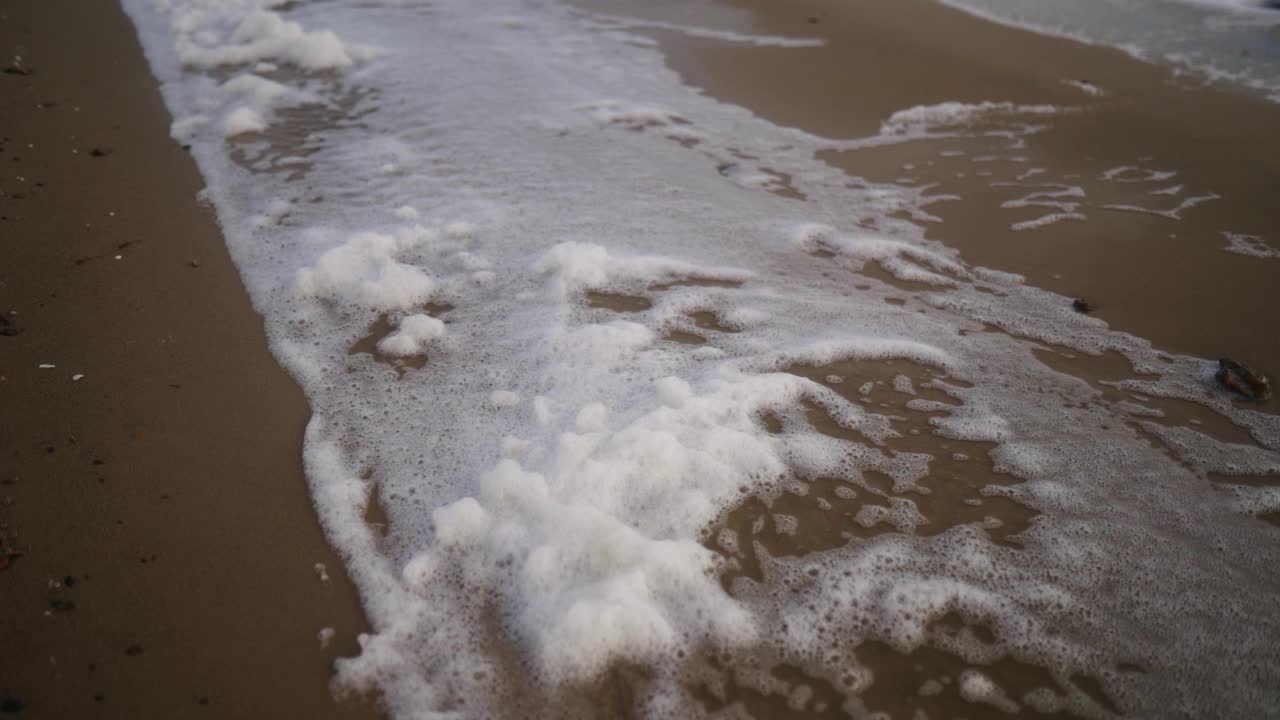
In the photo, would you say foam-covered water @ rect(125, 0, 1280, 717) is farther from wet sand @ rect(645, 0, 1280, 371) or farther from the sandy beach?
wet sand @ rect(645, 0, 1280, 371)

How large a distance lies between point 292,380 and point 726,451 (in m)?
1.57

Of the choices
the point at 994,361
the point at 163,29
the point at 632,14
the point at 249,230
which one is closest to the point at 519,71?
the point at 632,14

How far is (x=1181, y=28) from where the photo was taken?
247 inches

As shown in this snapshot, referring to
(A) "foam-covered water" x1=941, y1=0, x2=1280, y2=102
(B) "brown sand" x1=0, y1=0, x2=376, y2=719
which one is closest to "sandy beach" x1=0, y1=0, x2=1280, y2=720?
(B) "brown sand" x1=0, y1=0, x2=376, y2=719

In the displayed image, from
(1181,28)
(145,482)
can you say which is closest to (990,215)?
(145,482)

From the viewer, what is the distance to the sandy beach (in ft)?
5.62

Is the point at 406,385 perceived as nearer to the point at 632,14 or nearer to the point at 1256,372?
the point at 1256,372

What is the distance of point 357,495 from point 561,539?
0.67 m

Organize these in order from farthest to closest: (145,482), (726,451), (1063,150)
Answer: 1. (1063,150)
2. (726,451)
3. (145,482)

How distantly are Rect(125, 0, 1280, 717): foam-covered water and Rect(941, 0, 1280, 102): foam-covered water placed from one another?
2467 millimetres

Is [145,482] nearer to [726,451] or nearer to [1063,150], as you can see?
[726,451]

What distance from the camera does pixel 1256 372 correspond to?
2629 mm

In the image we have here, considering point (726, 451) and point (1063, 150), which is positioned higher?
point (1063, 150)

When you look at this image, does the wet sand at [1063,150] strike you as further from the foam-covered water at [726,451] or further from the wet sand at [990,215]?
the foam-covered water at [726,451]
